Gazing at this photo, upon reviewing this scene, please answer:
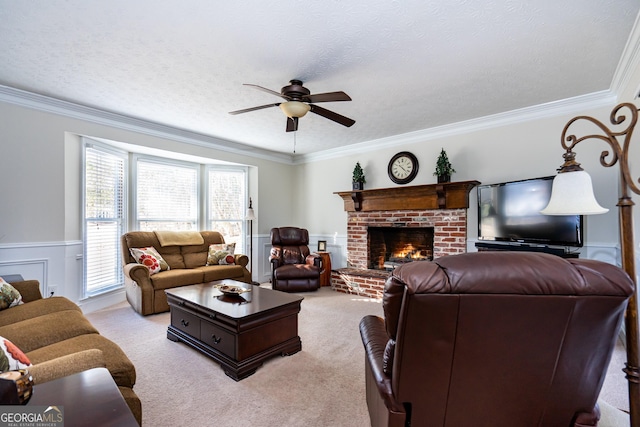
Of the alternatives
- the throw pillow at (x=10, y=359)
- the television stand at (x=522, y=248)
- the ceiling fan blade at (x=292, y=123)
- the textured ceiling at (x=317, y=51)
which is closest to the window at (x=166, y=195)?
the textured ceiling at (x=317, y=51)

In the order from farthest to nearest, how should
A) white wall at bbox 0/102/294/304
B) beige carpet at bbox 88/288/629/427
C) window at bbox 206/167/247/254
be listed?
window at bbox 206/167/247/254
white wall at bbox 0/102/294/304
beige carpet at bbox 88/288/629/427

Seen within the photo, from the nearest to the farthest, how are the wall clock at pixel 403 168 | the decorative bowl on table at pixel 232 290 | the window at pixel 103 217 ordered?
the decorative bowl on table at pixel 232 290
the window at pixel 103 217
the wall clock at pixel 403 168

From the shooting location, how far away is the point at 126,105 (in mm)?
3547

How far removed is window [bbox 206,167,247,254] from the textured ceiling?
206 centimetres

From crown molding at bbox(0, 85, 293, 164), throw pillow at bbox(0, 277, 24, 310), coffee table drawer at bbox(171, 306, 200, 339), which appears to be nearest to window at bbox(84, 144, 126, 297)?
crown molding at bbox(0, 85, 293, 164)

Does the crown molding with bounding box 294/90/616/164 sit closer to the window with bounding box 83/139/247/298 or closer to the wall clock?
the wall clock

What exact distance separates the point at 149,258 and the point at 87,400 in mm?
3406

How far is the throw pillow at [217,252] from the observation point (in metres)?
4.67

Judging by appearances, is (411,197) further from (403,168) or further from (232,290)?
(232,290)

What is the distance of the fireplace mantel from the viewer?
411 centimetres

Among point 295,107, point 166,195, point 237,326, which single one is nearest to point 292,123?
point 295,107

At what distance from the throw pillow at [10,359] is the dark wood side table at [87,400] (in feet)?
0.54

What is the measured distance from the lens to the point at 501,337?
99 cm

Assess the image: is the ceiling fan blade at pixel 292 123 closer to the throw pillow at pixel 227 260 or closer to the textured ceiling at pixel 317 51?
the textured ceiling at pixel 317 51
